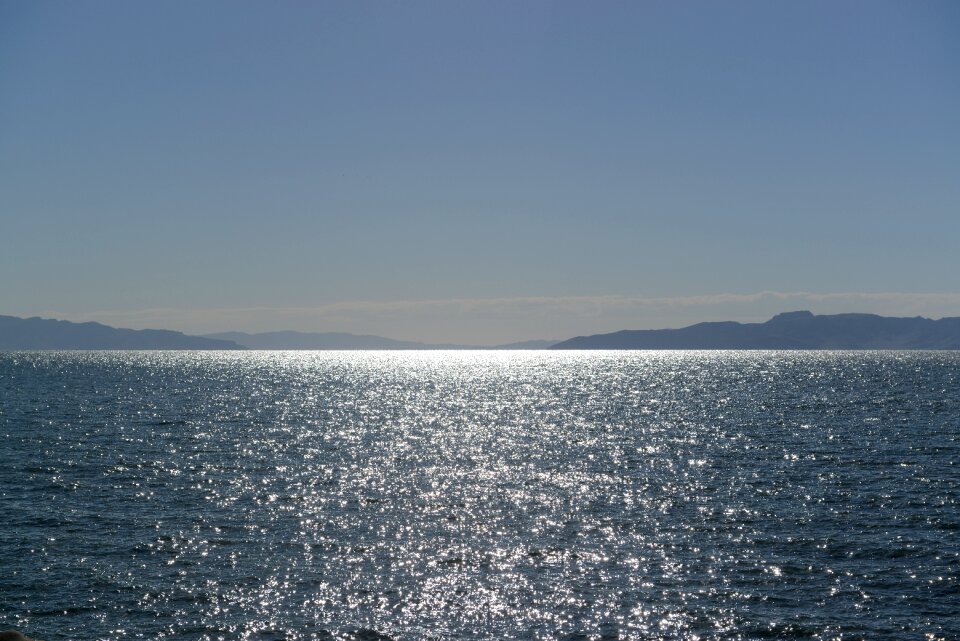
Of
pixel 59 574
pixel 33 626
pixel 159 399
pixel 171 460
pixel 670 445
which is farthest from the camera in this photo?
pixel 159 399

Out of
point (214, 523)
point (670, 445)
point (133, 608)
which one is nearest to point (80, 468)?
point (214, 523)

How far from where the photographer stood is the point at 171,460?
6688cm

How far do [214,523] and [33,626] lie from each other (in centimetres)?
1493

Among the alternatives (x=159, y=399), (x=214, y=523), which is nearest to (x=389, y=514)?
(x=214, y=523)

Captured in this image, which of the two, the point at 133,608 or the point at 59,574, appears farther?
the point at 59,574

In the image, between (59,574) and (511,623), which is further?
(59,574)

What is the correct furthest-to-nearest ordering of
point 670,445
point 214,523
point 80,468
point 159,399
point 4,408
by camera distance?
point 159,399, point 4,408, point 670,445, point 80,468, point 214,523

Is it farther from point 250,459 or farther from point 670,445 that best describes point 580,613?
point 670,445

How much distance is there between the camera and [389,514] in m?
47.2

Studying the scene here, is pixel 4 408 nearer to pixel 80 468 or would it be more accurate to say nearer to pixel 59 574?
pixel 80 468

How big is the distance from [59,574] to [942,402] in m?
127

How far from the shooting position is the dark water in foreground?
30703 mm

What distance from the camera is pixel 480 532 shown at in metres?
42.8

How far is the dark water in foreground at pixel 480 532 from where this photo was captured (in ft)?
101
